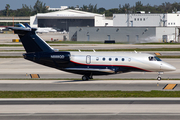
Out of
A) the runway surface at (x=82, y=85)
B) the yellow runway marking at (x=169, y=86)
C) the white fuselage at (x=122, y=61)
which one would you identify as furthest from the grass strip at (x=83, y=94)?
the white fuselage at (x=122, y=61)

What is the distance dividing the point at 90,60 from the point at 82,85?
11.4 ft

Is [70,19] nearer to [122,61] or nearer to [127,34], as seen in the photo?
[127,34]

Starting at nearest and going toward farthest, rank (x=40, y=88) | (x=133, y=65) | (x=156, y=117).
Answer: (x=156, y=117)
(x=40, y=88)
(x=133, y=65)

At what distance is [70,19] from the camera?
191 m

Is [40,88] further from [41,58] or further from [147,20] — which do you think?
[147,20]

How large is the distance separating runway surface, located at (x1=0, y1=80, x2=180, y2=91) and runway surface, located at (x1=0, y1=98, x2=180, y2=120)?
4672mm

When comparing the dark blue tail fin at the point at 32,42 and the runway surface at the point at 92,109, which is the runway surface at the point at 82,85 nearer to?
the dark blue tail fin at the point at 32,42

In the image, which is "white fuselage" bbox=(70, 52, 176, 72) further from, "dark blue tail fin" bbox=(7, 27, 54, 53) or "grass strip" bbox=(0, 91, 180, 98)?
"grass strip" bbox=(0, 91, 180, 98)

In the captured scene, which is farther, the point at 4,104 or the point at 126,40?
the point at 126,40

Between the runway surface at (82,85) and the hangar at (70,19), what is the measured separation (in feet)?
475

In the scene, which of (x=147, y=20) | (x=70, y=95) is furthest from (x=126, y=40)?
(x=70, y=95)

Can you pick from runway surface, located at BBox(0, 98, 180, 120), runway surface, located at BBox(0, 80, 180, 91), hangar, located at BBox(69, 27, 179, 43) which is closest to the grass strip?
runway surface, located at BBox(0, 98, 180, 120)

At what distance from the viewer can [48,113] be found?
1780cm

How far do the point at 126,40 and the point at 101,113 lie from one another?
272 ft
